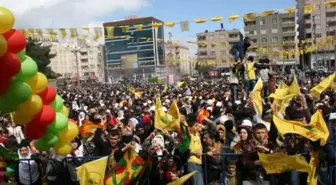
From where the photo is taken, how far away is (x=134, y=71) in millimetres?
116625

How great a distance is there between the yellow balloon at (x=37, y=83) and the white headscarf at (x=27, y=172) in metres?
1.18

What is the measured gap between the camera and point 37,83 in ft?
21.1

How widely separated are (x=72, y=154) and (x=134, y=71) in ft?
361

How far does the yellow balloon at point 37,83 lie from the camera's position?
635 cm

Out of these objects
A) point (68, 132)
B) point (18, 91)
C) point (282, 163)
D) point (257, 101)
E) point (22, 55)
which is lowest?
point (282, 163)

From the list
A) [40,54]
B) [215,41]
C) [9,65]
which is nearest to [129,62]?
[215,41]

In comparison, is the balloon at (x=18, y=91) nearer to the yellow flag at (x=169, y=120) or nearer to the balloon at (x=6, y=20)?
the balloon at (x=6, y=20)

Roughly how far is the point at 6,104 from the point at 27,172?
142 centimetres

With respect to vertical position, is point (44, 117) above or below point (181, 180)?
above

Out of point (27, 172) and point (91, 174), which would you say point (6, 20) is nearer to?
point (91, 174)

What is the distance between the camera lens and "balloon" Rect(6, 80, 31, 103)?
5.86 metres

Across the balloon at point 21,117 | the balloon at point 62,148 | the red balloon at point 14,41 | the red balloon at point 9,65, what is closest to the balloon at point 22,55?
the red balloon at point 14,41

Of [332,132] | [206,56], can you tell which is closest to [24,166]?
[332,132]

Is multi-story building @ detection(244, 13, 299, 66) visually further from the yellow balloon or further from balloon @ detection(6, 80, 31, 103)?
balloon @ detection(6, 80, 31, 103)
